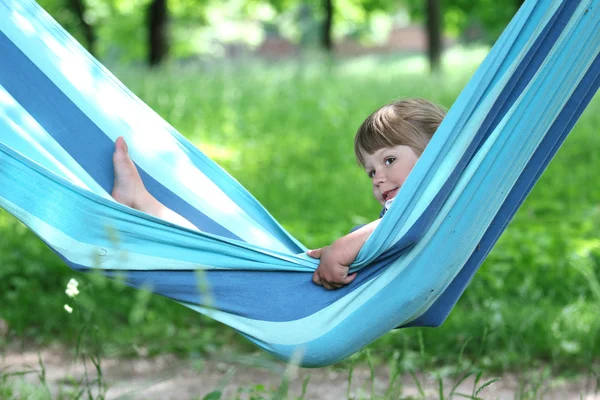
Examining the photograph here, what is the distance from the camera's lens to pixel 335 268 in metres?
1.71

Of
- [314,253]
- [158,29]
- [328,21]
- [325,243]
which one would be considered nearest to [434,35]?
[158,29]

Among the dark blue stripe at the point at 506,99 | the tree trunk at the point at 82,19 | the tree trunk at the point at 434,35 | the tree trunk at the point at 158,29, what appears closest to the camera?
the dark blue stripe at the point at 506,99

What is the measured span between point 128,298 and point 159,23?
39.0ft

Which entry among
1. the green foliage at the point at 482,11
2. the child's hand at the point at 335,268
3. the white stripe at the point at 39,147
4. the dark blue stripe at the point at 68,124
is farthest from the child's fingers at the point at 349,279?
the green foliage at the point at 482,11

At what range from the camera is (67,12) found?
16.1m

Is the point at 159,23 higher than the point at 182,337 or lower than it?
higher

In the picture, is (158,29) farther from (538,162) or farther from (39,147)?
(538,162)

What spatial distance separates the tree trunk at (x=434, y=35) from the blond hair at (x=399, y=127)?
11407 millimetres

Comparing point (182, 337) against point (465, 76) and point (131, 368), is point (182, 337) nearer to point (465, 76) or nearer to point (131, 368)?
point (131, 368)

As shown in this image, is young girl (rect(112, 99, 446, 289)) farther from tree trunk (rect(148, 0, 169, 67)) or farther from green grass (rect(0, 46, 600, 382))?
tree trunk (rect(148, 0, 169, 67))

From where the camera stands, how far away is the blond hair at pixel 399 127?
6.14 ft

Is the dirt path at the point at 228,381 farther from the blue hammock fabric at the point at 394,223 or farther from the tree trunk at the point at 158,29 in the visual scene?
the tree trunk at the point at 158,29

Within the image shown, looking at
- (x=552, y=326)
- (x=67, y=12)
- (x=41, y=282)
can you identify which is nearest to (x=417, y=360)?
(x=552, y=326)

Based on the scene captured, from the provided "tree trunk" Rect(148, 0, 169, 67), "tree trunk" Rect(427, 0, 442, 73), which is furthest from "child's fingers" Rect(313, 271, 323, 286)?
"tree trunk" Rect(148, 0, 169, 67)
